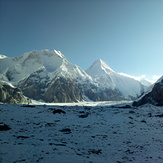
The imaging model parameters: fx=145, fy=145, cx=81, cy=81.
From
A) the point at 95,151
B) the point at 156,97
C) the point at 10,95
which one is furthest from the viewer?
the point at 10,95

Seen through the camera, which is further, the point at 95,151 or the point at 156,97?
the point at 156,97

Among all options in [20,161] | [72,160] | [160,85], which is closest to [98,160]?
[72,160]

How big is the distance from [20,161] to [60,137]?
6083 millimetres

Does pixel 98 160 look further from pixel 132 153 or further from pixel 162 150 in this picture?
pixel 162 150

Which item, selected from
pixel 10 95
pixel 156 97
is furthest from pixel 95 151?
pixel 10 95

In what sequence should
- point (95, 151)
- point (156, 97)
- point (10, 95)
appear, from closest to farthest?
1. point (95, 151)
2. point (156, 97)
3. point (10, 95)

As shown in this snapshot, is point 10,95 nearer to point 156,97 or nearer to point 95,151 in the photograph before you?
point 156,97

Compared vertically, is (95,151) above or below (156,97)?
below

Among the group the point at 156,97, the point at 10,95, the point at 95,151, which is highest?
the point at 156,97

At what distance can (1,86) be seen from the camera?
6698 inches

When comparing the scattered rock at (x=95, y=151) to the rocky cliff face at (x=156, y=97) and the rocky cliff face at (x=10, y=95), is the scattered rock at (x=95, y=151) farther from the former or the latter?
the rocky cliff face at (x=10, y=95)

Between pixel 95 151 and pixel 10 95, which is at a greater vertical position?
pixel 10 95

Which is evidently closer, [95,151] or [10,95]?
[95,151]

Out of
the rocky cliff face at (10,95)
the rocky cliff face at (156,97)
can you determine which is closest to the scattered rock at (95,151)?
the rocky cliff face at (156,97)
